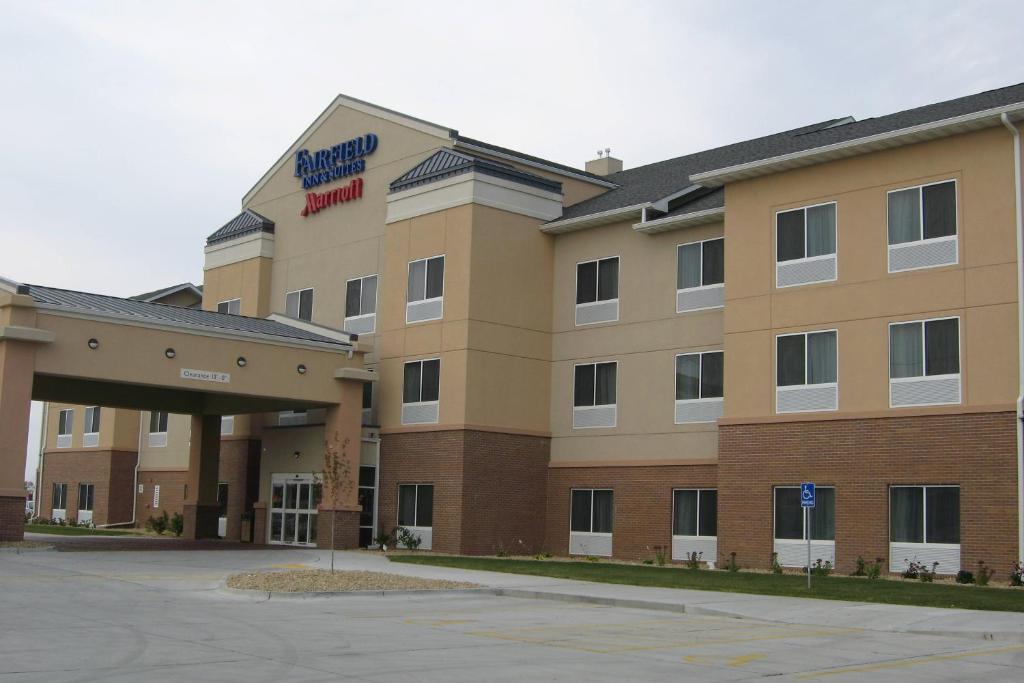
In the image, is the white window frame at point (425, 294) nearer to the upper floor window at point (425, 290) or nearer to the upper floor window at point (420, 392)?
the upper floor window at point (425, 290)

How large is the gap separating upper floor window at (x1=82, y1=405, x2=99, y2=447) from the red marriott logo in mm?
17940

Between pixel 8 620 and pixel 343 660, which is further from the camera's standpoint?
pixel 8 620

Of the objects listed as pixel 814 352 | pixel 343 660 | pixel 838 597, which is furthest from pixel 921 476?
pixel 343 660

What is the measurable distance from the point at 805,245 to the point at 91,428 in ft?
121

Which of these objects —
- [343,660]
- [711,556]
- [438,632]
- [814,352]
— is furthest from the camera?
[711,556]

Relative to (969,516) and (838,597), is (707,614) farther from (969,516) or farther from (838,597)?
(969,516)

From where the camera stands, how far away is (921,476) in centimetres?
2539

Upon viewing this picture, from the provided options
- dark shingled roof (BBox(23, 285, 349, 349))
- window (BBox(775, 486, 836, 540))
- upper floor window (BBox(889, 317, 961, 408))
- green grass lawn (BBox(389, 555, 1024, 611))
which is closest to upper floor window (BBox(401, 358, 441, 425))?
dark shingled roof (BBox(23, 285, 349, 349))

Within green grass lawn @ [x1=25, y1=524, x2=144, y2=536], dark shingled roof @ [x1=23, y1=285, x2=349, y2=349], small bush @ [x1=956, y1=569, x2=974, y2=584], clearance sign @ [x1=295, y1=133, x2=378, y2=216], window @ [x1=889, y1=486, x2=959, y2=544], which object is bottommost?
green grass lawn @ [x1=25, y1=524, x2=144, y2=536]

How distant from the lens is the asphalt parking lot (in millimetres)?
11609

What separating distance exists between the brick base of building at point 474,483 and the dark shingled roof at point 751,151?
24.8 ft

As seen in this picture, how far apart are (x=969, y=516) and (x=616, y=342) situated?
1216cm

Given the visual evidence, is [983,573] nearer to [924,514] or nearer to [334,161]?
[924,514]

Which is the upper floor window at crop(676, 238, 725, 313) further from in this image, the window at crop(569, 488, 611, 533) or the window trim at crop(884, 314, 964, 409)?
the window at crop(569, 488, 611, 533)
